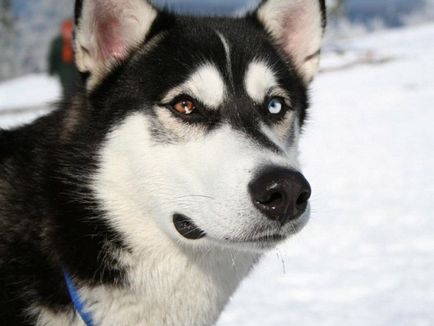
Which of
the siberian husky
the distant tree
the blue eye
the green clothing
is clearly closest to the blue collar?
the siberian husky

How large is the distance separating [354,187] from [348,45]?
20.1 metres

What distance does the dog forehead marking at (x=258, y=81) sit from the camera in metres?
2.32

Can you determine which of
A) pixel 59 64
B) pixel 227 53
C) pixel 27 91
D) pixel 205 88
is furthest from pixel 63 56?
pixel 205 88

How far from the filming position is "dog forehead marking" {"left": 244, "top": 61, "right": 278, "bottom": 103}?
2316 mm

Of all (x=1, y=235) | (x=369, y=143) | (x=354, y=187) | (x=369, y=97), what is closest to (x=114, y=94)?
(x=1, y=235)

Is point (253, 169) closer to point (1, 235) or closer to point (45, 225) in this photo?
point (45, 225)

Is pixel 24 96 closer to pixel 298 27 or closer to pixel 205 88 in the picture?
pixel 298 27

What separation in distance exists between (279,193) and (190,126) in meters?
0.51

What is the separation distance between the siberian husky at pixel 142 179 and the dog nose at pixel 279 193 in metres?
0.01

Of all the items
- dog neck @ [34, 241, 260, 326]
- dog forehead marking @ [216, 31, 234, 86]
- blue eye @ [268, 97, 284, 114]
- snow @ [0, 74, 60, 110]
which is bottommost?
snow @ [0, 74, 60, 110]

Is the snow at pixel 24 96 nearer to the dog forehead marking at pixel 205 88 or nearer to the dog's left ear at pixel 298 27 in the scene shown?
the dog's left ear at pixel 298 27

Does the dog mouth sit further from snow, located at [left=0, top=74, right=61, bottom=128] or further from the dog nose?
snow, located at [left=0, top=74, right=61, bottom=128]

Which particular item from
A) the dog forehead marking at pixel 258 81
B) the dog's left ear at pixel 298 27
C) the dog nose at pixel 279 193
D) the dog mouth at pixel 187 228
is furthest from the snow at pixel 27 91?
the dog nose at pixel 279 193

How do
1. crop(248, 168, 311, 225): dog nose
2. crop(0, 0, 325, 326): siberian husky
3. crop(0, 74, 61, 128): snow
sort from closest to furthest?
crop(248, 168, 311, 225): dog nose → crop(0, 0, 325, 326): siberian husky → crop(0, 74, 61, 128): snow
